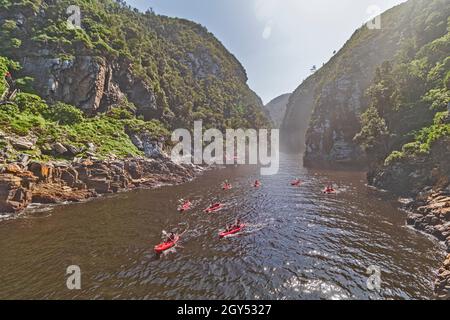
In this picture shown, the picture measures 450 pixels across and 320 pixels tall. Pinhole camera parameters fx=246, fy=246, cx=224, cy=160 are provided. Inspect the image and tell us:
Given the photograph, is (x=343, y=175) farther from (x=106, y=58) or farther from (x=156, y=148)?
(x=106, y=58)

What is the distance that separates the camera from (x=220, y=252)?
2184 centimetres

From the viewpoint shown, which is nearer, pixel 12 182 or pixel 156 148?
pixel 12 182

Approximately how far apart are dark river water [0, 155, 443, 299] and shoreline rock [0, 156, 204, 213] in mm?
2465

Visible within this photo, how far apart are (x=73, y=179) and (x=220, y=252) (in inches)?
1063

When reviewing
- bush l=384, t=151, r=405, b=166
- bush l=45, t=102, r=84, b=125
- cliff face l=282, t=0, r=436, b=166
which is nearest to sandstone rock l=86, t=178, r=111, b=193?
bush l=45, t=102, r=84, b=125

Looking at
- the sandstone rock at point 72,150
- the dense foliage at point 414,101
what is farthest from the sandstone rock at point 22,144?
the dense foliage at point 414,101

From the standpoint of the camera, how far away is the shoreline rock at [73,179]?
29.4m

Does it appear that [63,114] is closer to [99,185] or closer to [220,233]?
[99,185]

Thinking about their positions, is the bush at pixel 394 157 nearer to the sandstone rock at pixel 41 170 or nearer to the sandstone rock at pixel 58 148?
the sandstone rock at pixel 41 170

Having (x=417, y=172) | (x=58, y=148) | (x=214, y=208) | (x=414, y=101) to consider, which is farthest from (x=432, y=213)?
(x=58, y=148)
